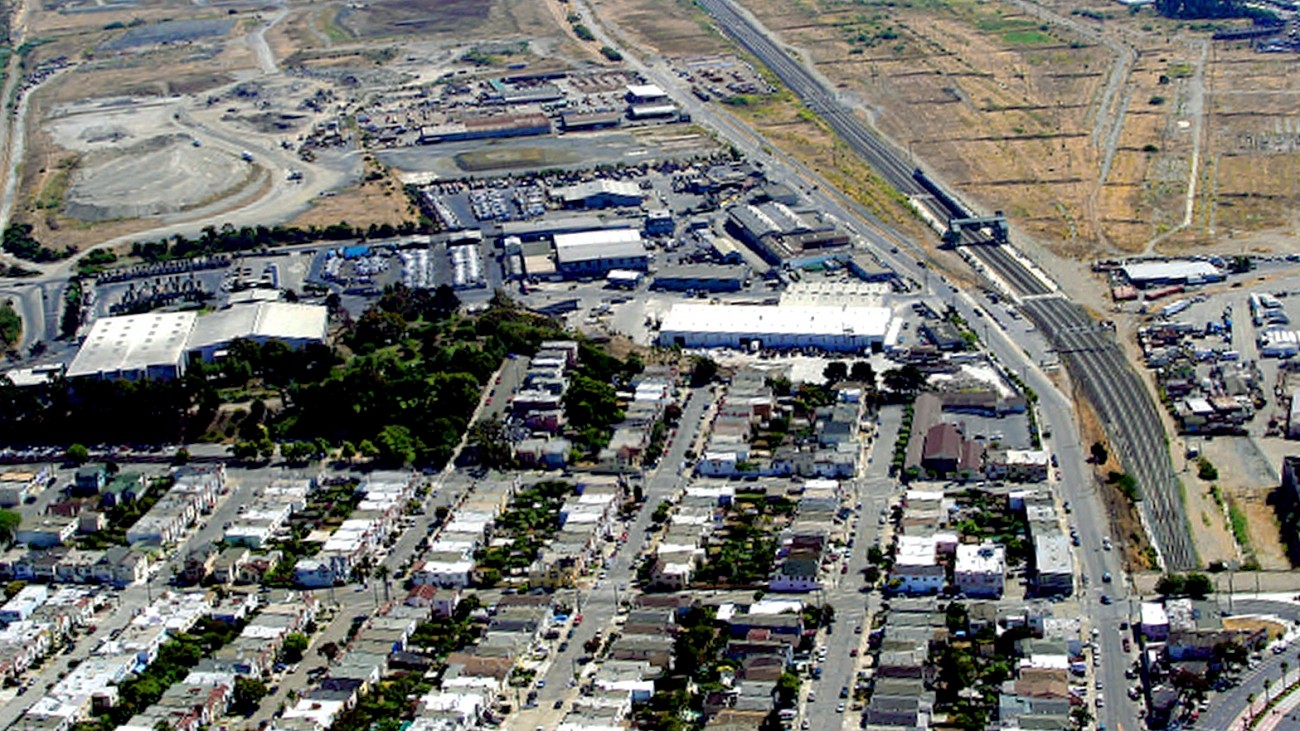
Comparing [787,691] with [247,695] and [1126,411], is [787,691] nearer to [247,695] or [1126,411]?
[247,695]

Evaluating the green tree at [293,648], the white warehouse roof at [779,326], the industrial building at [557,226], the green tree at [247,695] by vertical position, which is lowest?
the green tree at [247,695]

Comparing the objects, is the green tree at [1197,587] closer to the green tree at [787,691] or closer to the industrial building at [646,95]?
the green tree at [787,691]

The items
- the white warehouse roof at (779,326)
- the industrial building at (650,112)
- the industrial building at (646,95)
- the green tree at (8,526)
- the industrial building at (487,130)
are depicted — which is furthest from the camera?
the industrial building at (646,95)

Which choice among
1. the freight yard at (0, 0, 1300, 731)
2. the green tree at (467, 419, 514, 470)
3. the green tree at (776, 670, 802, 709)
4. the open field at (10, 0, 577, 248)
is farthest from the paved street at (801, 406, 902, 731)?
the open field at (10, 0, 577, 248)

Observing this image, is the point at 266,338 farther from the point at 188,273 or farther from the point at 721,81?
the point at 721,81

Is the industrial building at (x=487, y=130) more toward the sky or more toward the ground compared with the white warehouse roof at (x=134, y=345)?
more toward the sky

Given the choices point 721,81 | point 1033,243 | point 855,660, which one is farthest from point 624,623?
point 721,81

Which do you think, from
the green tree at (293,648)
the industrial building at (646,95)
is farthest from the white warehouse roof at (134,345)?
the industrial building at (646,95)
